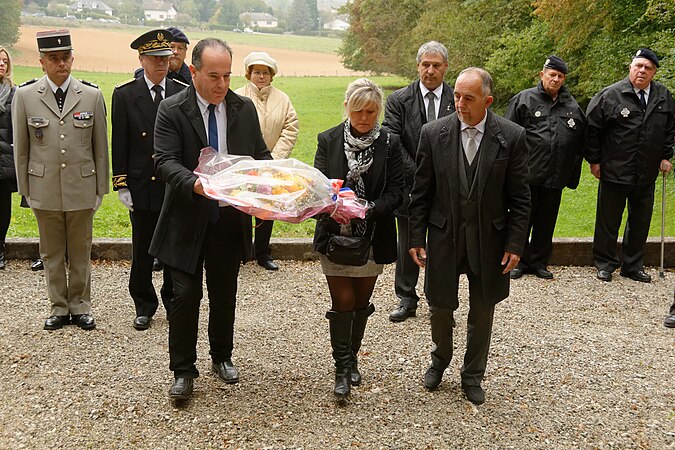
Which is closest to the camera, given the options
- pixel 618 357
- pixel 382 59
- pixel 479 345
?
pixel 479 345

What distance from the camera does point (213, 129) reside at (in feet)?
16.5

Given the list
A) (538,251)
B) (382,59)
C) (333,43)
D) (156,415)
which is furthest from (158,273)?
(333,43)

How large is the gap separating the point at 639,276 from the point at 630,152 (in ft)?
4.31

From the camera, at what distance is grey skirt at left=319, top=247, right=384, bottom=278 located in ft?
16.7

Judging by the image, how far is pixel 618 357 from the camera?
620cm

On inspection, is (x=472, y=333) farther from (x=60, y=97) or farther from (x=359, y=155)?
(x=60, y=97)

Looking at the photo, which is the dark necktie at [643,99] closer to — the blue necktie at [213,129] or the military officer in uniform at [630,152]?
the military officer in uniform at [630,152]

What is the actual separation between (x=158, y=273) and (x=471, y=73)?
4.54 metres

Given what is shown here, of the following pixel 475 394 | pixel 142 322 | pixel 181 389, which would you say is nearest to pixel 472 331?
pixel 475 394

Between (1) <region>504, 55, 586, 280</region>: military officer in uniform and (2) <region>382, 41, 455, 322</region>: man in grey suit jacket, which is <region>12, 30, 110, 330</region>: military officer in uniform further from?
(1) <region>504, 55, 586, 280</region>: military officer in uniform

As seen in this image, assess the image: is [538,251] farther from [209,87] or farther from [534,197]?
[209,87]

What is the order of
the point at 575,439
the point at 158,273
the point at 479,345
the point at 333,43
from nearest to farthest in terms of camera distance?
the point at 575,439, the point at 479,345, the point at 158,273, the point at 333,43

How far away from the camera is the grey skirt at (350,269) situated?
5.08m

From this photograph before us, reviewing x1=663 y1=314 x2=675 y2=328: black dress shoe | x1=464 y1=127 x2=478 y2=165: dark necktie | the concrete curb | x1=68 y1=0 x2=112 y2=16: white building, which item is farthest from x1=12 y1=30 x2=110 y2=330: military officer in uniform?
x1=68 y1=0 x2=112 y2=16: white building
